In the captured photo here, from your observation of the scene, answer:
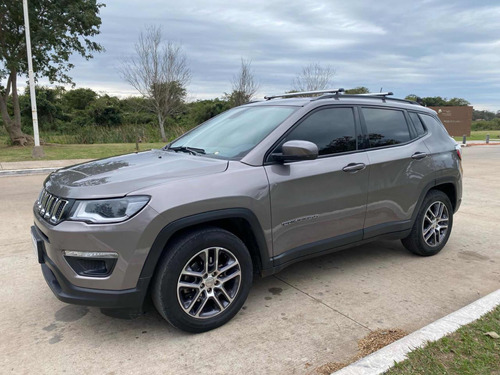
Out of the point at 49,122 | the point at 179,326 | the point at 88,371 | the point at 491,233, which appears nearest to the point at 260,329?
the point at 179,326

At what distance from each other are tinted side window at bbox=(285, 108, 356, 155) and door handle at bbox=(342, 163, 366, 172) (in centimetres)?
16

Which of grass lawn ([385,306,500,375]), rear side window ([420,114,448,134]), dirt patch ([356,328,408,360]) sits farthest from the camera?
rear side window ([420,114,448,134])

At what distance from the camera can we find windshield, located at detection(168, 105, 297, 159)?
341 centimetres

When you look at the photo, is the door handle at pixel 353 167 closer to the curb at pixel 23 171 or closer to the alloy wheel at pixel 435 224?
the alloy wheel at pixel 435 224

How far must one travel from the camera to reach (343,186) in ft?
11.8

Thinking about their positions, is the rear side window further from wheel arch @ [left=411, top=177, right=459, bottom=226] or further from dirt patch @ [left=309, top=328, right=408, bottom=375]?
dirt patch @ [left=309, top=328, right=408, bottom=375]

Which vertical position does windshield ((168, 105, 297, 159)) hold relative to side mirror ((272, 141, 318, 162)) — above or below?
above

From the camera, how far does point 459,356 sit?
99.1 inches

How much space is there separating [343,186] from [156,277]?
183cm

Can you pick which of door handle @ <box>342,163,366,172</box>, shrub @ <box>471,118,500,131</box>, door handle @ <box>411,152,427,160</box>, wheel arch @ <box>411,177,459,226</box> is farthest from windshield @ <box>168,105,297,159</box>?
shrub @ <box>471,118,500,131</box>

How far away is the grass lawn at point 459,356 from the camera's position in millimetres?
2381

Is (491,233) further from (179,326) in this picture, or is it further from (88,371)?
(88,371)

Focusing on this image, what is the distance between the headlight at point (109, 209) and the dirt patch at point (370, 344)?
5.03 feet

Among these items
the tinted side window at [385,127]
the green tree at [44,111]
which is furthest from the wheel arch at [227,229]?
the green tree at [44,111]
